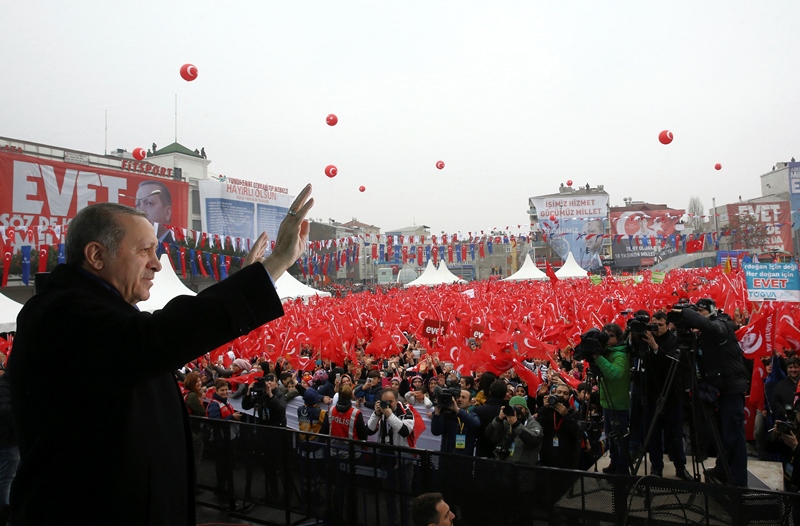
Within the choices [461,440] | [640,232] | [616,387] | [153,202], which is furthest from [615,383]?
[640,232]

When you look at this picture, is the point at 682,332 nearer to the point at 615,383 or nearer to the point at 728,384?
the point at 728,384

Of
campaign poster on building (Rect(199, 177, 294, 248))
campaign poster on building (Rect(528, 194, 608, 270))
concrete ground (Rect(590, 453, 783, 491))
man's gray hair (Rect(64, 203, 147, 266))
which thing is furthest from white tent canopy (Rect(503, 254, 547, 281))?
man's gray hair (Rect(64, 203, 147, 266))

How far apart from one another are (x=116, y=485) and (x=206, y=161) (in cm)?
5530

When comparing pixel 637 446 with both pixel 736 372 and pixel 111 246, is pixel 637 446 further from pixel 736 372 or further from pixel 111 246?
pixel 111 246

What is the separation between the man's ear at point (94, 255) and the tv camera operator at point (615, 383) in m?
4.34

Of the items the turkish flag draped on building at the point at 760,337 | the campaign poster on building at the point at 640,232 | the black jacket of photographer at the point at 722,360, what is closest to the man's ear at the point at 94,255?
the black jacket of photographer at the point at 722,360

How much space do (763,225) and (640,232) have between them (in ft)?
35.7

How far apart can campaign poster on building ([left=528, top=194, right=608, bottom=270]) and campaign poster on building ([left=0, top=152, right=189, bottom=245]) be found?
34401 mm

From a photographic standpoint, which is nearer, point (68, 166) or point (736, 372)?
point (736, 372)

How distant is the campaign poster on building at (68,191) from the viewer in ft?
97.9

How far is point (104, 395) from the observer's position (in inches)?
46.3

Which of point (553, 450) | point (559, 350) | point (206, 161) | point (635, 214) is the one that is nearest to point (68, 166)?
point (206, 161)

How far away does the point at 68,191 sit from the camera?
1284 inches

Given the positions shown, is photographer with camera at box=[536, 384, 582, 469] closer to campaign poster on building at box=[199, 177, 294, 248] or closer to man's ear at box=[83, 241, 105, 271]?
man's ear at box=[83, 241, 105, 271]
